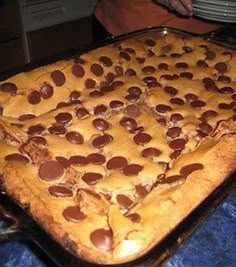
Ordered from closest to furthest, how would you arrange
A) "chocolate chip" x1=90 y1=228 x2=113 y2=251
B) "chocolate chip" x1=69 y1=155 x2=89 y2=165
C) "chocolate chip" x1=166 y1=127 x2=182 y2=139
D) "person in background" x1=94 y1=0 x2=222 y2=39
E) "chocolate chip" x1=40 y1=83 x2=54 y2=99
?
"chocolate chip" x1=90 y1=228 x2=113 y2=251, "chocolate chip" x1=69 y1=155 x2=89 y2=165, "chocolate chip" x1=166 y1=127 x2=182 y2=139, "chocolate chip" x1=40 y1=83 x2=54 y2=99, "person in background" x1=94 y1=0 x2=222 y2=39

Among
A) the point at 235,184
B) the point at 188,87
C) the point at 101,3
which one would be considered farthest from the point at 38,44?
the point at 235,184

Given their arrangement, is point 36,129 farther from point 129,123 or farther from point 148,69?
point 148,69

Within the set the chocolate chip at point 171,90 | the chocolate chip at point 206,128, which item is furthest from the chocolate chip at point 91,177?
the chocolate chip at point 171,90

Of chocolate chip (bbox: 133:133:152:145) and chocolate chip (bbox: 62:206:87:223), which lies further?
chocolate chip (bbox: 133:133:152:145)

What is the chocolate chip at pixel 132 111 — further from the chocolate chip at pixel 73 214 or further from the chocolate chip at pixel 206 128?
the chocolate chip at pixel 73 214

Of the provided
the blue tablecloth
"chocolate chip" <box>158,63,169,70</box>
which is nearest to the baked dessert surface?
"chocolate chip" <box>158,63,169,70</box>

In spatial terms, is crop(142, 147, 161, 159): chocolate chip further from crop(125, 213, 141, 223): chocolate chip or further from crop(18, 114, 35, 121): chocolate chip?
crop(18, 114, 35, 121): chocolate chip
